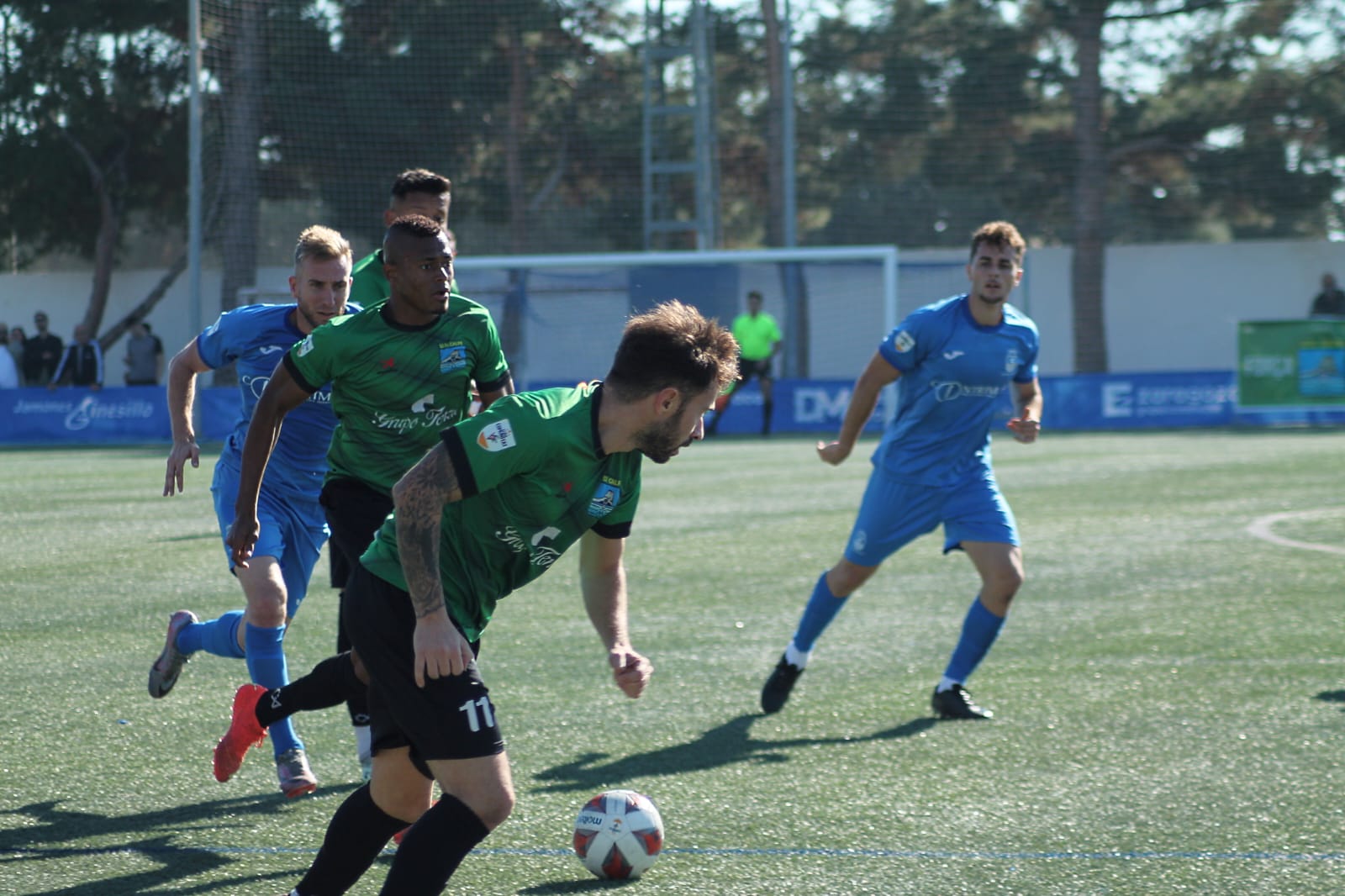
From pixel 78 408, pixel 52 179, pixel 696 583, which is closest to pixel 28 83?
pixel 52 179

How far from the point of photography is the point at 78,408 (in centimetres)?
2467

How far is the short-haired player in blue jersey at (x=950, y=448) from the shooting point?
21.6 ft

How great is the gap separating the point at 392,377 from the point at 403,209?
1.28m

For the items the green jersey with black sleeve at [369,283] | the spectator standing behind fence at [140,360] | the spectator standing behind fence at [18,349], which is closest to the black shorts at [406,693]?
the green jersey with black sleeve at [369,283]

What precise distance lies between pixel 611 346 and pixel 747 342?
3617 mm

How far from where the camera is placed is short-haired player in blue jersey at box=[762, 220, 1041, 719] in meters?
6.59

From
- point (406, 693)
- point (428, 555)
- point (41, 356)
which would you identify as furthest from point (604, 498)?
point (41, 356)

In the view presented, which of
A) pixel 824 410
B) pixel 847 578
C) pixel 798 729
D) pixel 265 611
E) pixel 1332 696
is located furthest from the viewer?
pixel 824 410

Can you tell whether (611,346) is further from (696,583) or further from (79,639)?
A: (79,639)

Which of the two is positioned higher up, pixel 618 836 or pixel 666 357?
pixel 666 357

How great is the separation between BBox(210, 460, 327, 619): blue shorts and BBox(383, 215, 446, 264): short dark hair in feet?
4.41

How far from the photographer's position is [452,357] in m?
4.80

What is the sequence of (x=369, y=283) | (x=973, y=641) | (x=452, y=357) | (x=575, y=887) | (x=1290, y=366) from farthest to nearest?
(x=1290, y=366) < (x=973, y=641) < (x=369, y=283) < (x=452, y=357) < (x=575, y=887)

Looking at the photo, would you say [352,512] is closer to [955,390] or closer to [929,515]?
[929,515]
